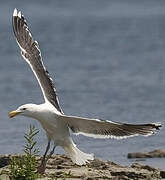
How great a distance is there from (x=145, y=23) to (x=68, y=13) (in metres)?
6.56

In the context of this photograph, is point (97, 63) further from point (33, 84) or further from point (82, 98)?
point (82, 98)

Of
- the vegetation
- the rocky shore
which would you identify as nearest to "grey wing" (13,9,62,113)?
the rocky shore

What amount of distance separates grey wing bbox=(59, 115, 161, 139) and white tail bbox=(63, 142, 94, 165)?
241 mm

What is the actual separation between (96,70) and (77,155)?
15.0 metres

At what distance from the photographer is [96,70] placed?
2783cm

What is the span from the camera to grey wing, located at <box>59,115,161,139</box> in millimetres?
12188

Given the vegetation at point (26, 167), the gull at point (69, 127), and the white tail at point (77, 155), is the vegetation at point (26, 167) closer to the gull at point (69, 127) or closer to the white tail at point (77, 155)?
the gull at point (69, 127)

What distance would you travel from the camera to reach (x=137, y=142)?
17344 millimetres

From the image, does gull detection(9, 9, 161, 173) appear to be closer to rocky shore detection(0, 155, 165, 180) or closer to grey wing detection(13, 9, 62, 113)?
grey wing detection(13, 9, 62, 113)

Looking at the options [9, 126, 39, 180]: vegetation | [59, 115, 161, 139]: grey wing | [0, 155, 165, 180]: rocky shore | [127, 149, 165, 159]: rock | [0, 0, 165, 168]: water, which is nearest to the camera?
[9, 126, 39, 180]: vegetation

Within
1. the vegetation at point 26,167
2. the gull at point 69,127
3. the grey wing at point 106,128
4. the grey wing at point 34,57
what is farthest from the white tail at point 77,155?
the vegetation at point 26,167

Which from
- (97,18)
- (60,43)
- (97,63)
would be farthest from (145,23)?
(97,63)

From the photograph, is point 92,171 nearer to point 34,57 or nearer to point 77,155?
point 77,155

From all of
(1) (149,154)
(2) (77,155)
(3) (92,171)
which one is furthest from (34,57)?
(1) (149,154)
